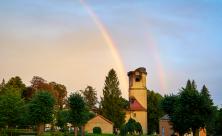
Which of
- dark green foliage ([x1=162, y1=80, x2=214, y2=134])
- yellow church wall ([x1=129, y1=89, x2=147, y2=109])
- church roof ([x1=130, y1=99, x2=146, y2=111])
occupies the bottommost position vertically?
dark green foliage ([x1=162, y1=80, x2=214, y2=134])

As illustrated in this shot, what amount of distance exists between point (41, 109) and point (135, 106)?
57144 mm

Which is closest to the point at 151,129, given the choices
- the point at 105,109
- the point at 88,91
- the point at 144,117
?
the point at 144,117

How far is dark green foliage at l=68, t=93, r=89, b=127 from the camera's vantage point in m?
67.9

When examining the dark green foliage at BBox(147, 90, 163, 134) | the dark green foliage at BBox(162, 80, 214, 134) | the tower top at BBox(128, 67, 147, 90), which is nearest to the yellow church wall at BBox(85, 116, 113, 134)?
the tower top at BBox(128, 67, 147, 90)

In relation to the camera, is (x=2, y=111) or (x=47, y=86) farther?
(x=47, y=86)

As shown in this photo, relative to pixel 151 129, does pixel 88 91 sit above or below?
above

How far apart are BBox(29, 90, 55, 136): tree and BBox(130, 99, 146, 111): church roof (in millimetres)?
54412

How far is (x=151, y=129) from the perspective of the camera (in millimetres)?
130625

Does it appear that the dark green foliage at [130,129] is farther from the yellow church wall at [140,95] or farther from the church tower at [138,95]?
the yellow church wall at [140,95]

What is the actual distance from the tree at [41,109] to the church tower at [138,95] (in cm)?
5459

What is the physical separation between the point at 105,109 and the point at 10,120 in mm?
43364

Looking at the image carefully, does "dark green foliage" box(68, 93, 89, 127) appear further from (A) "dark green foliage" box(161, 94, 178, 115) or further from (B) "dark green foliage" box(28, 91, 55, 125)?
(A) "dark green foliage" box(161, 94, 178, 115)

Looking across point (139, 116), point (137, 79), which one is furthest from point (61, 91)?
point (139, 116)

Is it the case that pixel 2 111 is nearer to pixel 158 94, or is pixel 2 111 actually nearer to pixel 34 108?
pixel 34 108
